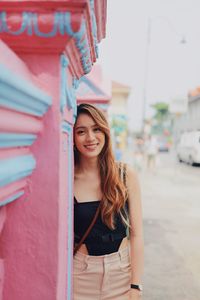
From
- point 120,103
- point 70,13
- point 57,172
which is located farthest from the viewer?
point 120,103

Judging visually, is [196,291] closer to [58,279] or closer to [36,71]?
[58,279]

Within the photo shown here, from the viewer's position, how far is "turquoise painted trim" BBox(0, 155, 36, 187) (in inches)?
32.8

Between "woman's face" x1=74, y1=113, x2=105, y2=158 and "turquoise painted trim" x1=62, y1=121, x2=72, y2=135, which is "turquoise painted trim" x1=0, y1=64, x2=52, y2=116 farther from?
"woman's face" x1=74, y1=113, x2=105, y2=158

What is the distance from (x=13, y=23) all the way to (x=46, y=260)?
2.29ft

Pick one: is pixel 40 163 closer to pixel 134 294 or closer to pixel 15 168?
pixel 15 168

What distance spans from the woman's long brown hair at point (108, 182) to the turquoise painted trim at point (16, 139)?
73cm

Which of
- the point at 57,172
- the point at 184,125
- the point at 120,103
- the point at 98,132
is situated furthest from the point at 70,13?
the point at 184,125

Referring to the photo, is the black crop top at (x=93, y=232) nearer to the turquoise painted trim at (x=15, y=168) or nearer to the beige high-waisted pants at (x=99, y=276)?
the beige high-waisted pants at (x=99, y=276)

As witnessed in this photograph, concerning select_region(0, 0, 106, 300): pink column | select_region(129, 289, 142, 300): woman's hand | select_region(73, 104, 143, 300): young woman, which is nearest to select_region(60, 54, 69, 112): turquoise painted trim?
select_region(0, 0, 106, 300): pink column

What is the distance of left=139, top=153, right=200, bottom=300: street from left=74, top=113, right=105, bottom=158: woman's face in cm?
211

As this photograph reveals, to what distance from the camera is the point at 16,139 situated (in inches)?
35.6

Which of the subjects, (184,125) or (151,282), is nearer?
(151,282)

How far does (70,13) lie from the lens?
0.94 meters

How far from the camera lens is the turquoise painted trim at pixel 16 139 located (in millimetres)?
824
